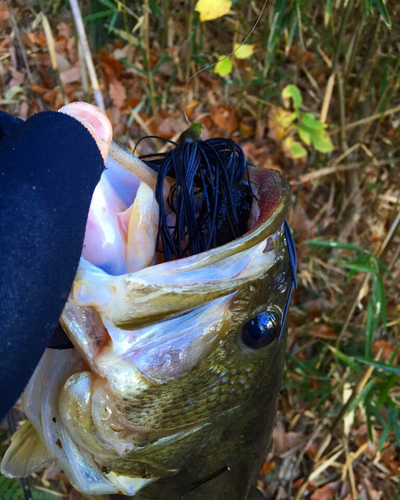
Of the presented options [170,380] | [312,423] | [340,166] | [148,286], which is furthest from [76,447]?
[340,166]

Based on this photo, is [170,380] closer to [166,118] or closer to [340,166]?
[166,118]

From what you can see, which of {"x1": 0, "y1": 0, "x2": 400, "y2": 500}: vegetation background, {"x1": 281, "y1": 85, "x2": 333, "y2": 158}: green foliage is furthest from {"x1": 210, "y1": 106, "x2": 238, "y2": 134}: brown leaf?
{"x1": 281, "y1": 85, "x2": 333, "y2": 158}: green foliage

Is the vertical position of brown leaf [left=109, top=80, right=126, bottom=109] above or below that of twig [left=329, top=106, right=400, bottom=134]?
above

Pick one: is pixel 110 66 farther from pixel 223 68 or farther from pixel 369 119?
pixel 369 119

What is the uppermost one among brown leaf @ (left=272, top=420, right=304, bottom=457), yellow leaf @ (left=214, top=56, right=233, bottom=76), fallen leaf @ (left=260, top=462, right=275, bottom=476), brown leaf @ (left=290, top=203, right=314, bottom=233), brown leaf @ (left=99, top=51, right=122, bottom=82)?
yellow leaf @ (left=214, top=56, right=233, bottom=76)

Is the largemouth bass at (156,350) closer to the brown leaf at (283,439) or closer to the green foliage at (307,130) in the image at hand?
the brown leaf at (283,439)

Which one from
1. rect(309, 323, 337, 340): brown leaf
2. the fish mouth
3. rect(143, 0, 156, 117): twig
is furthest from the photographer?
rect(309, 323, 337, 340): brown leaf

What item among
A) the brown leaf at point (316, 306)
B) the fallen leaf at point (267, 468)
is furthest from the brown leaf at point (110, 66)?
the fallen leaf at point (267, 468)

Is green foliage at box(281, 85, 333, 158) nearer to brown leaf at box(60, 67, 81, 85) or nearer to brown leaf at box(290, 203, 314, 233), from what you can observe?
brown leaf at box(290, 203, 314, 233)
